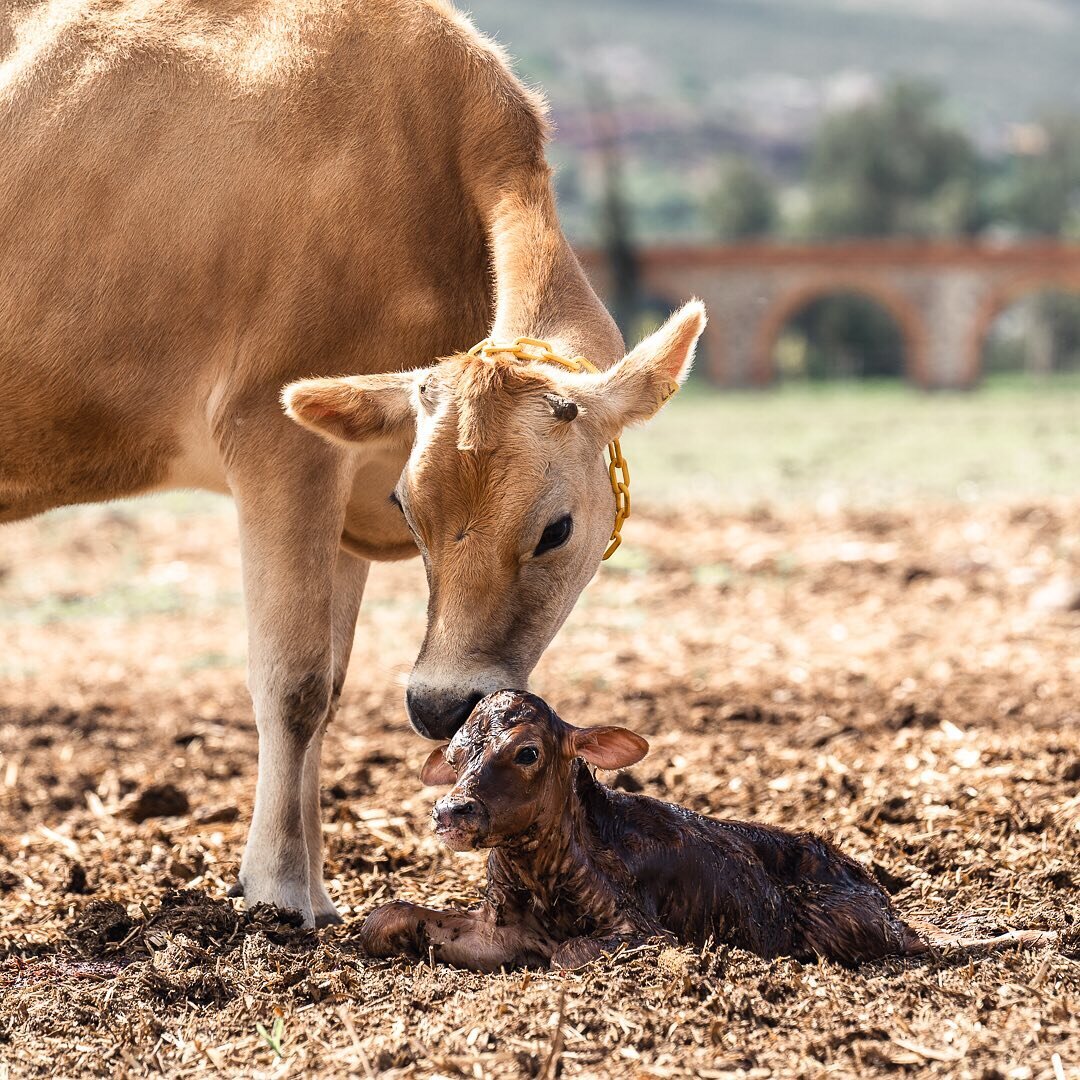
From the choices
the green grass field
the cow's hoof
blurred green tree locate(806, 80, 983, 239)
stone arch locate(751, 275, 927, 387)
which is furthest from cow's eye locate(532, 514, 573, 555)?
blurred green tree locate(806, 80, 983, 239)

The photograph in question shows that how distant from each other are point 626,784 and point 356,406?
199 centimetres

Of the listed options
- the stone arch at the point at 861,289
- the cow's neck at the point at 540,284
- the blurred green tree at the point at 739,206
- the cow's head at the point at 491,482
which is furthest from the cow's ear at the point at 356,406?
the blurred green tree at the point at 739,206

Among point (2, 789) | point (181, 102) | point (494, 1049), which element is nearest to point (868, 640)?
point (2, 789)

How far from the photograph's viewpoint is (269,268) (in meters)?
4.73

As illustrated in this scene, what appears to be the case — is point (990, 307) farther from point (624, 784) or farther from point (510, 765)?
point (510, 765)

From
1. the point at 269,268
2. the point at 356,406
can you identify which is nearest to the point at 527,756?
the point at 356,406

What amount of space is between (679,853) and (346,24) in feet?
9.35

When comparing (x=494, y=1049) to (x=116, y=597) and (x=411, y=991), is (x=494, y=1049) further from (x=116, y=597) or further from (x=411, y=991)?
(x=116, y=597)

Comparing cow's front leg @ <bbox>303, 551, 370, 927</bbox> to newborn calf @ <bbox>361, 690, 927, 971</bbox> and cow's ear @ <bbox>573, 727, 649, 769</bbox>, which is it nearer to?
newborn calf @ <bbox>361, 690, 927, 971</bbox>

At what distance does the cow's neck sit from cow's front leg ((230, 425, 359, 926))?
0.69 metres

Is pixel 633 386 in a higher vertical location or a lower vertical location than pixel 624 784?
higher

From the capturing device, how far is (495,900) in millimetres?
3871

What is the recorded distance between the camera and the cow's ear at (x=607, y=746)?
3746mm

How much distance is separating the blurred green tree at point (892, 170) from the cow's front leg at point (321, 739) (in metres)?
81.9
